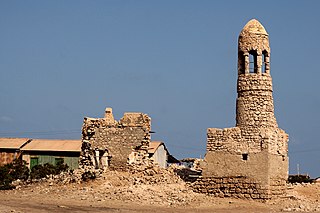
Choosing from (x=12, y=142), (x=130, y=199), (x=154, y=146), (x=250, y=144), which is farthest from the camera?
(x=12, y=142)

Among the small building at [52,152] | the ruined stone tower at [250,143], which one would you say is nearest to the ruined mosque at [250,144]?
the ruined stone tower at [250,143]

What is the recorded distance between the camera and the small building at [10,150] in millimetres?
42500

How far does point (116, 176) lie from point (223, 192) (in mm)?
4729

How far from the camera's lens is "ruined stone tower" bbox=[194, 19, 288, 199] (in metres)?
24.6

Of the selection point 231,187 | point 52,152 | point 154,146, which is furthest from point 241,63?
point 52,152

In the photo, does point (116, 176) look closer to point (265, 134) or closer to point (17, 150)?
point (265, 134)

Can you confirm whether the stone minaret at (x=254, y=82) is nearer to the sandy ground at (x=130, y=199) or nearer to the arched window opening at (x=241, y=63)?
the arched window opening at (x=241, y=63)

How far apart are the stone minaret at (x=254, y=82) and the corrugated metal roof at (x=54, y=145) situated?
58.7 feet

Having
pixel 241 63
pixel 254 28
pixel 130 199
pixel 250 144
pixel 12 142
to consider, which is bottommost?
pixel 130 199

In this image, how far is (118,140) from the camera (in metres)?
28.0

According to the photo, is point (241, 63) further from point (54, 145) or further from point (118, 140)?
point (54, 145)

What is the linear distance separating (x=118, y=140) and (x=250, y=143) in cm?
617

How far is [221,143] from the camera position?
2527 cm

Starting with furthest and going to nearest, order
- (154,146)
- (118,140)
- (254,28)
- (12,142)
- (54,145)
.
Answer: (12,142) → (54,145) → (154,146) → (118,140) → (254,28)
